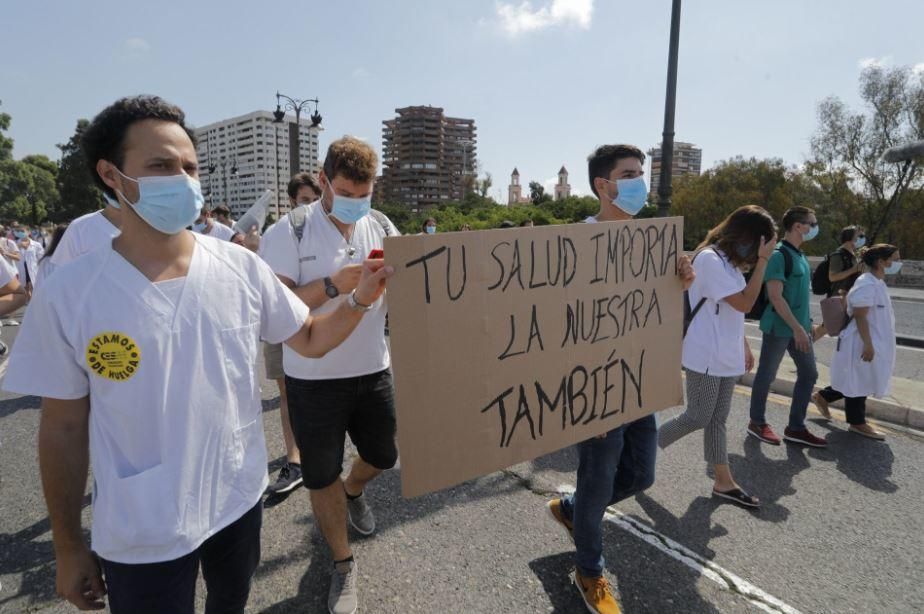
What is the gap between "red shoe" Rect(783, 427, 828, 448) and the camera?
162 inches

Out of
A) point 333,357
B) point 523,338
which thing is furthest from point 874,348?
point 333,357

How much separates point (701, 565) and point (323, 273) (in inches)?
90.4

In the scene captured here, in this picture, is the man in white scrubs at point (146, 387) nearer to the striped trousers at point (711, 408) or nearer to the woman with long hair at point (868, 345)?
the striped trousers at point (711, 408)

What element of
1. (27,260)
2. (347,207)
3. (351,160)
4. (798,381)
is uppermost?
(351,160)

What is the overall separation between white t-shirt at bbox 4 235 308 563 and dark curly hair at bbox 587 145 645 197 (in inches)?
71.3

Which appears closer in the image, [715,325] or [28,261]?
[715,325]

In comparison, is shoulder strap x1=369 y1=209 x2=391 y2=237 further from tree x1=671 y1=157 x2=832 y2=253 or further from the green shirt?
tree x1=671 y1=157 x2=832 y2=253

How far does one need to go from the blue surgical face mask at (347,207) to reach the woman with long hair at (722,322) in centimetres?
203

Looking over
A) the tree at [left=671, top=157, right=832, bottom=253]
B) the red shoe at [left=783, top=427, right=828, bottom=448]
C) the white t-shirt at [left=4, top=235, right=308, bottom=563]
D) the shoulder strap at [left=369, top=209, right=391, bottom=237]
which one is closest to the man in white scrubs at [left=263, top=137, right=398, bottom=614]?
the shoulder strap at [left=369, top=209, right=391, bottom=237]

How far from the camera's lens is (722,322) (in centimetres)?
320

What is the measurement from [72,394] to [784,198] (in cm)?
3591

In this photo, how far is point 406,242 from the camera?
1684 millimetres

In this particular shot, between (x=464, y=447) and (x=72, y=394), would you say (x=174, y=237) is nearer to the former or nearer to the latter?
(x=72, y=394)

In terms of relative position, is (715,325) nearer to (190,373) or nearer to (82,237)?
(190,373)
